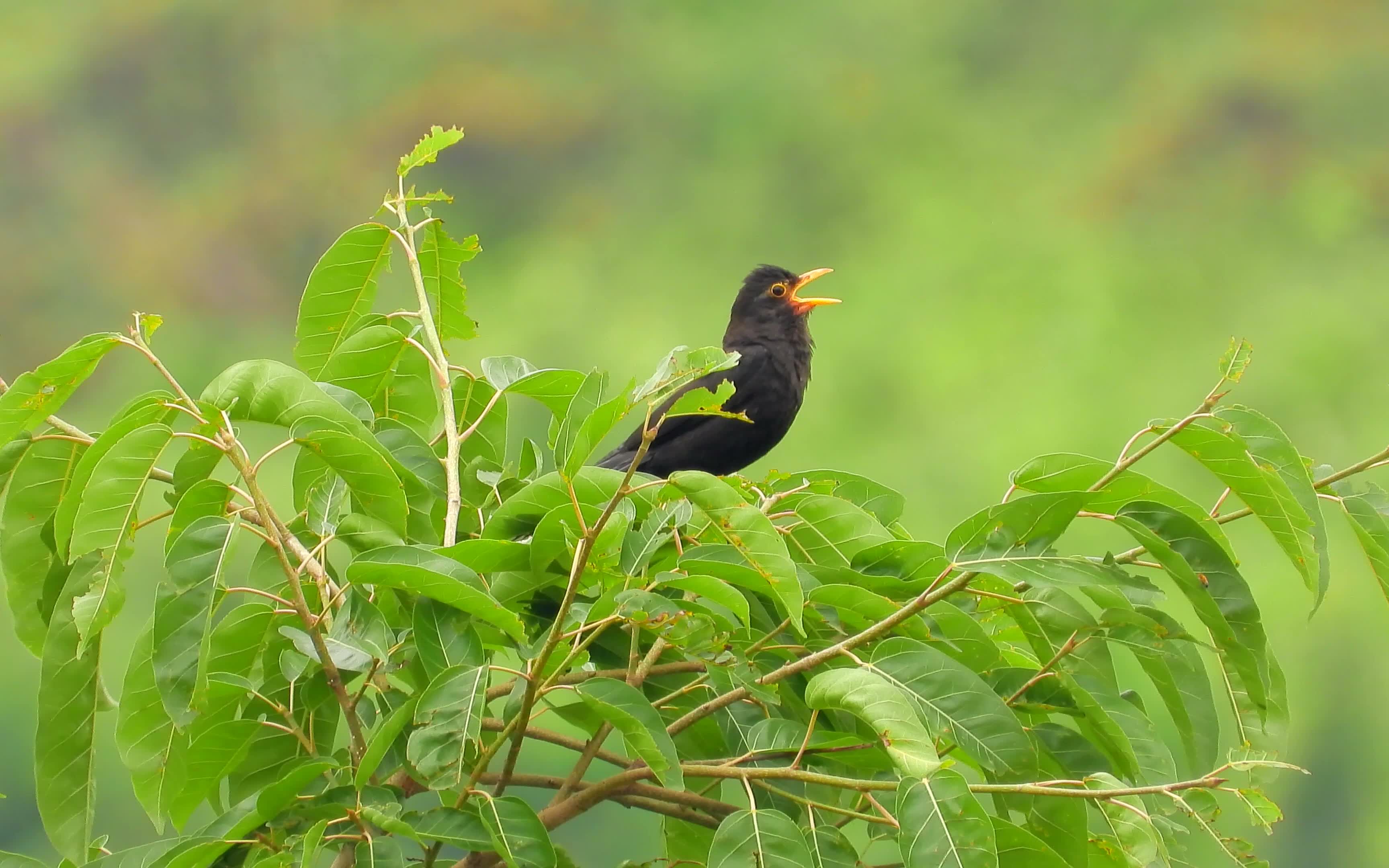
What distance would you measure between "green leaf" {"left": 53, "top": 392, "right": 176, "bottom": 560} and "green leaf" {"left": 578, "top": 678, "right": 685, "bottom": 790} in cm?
41

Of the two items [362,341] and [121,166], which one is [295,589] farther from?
[121,166]

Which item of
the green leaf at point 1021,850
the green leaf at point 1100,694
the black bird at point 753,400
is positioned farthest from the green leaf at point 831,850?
the black bird at point 753,400

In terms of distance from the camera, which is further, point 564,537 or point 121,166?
point 121,166

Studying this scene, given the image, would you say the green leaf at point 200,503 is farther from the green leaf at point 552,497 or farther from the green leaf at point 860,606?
the green leaf at point 860,606

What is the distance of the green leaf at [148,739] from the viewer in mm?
1021

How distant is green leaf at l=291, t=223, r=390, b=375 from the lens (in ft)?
4.60

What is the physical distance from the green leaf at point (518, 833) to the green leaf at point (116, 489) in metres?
0.37

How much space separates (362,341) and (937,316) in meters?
3.58

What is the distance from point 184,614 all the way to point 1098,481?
709mm

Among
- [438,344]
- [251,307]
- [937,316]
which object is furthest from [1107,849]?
[251,307]

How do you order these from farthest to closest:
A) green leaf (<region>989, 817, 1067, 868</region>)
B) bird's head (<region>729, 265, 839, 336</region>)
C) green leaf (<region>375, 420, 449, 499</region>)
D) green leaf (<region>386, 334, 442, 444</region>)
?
bird's head (<region>729, 265, 839, 336</region>), green leaf (<region>386, 334, 442, 444</region>), green leaf (<region>375, 420, 449, 499</region>), green leaf (<region>989, 817, 1067, 868</region>)

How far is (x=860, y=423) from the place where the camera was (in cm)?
433

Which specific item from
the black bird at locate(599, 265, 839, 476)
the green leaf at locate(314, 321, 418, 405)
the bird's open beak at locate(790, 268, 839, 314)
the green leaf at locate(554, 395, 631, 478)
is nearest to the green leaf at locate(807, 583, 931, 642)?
the green leaf at locate(554, 395, 631, 478)

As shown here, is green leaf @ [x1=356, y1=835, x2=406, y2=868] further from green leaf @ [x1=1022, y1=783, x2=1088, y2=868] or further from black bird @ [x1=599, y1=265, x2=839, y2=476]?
black bird @ [x1=599, y1=265, x2=839, y2=476]
